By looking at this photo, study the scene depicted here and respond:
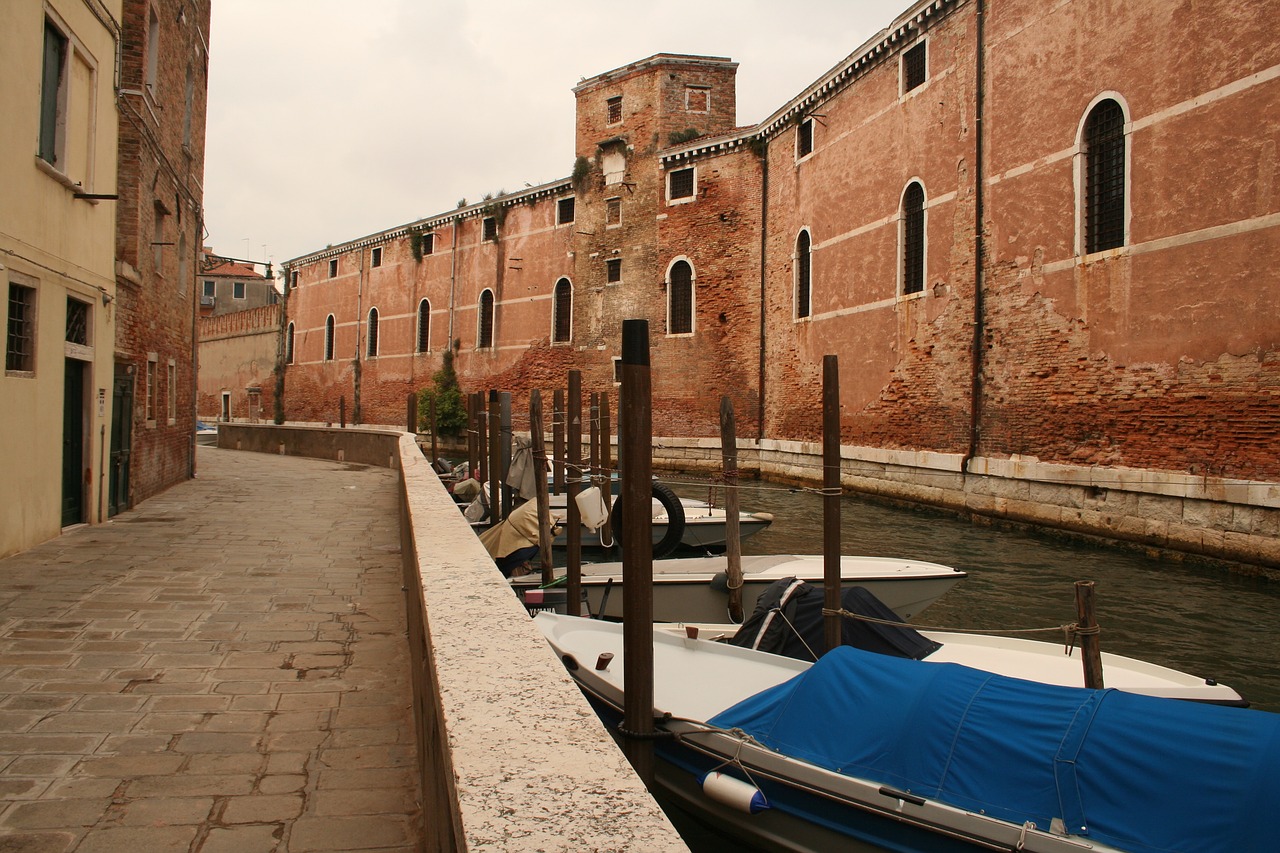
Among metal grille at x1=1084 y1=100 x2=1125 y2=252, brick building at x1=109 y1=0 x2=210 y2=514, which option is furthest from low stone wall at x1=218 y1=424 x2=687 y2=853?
metal grille at x1=1084 y1=100 x2=1125 y2=252

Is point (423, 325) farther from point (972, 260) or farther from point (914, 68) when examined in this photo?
point (972, 260)

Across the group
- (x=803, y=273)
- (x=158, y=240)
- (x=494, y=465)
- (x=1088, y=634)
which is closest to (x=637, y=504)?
(x=1088, y=634)

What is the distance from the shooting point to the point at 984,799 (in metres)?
3.12

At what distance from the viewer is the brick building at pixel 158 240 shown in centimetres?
862

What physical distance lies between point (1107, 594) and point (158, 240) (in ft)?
34.3

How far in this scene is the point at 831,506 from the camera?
5438 mm

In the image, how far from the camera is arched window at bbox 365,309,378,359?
32375mm

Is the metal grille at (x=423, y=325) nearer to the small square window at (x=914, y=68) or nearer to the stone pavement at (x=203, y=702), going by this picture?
the small square window at (x=914, y=68)

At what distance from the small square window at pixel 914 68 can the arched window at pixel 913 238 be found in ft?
5.34

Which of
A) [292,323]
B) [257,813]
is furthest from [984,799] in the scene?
[292,323]

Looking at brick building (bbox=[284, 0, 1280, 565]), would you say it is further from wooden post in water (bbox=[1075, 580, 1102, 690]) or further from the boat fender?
the boat fender

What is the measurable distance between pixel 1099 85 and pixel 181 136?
11.3m

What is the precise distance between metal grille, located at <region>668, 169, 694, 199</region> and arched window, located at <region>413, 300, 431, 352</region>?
10.9 metres

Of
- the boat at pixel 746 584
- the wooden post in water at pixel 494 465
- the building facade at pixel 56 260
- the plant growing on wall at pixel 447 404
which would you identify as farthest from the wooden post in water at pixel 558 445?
the plant growing on wall at pixel 447 404
